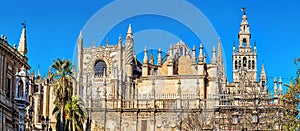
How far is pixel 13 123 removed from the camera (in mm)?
49188

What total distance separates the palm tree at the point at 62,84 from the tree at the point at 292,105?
22.1 m

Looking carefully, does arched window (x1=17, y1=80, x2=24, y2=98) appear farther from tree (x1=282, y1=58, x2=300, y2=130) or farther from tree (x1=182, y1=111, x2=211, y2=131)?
tree (x1=282, y1=58, x2=300, y2=130)

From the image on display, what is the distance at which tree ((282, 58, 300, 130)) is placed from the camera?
31.8 m

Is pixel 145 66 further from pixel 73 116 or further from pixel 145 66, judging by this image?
pixel 73 116

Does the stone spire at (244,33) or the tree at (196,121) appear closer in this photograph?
the tree at (196,121)

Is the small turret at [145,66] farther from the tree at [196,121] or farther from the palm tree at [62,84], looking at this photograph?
the palm tree at [62,84]

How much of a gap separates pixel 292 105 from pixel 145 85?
4476cm

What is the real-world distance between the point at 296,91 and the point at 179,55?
1978 inches

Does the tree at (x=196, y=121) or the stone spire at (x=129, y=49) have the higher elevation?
the stone spire at (x=129, y=49)

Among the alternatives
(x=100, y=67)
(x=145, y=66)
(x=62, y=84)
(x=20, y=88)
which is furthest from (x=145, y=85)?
(x=20, y=88)

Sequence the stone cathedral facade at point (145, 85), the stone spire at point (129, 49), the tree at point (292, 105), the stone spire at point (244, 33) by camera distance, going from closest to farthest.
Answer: the tree at point (292, 105)
the stone cathedral facade at point (145, 85)
the stone spire at point (129, 49)
the stone spire at point (244, 33)

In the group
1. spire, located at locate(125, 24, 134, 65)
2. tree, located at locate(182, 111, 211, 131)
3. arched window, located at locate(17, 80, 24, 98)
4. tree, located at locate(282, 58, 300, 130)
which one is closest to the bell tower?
spire, located at locate(125, 24, 134, 65)

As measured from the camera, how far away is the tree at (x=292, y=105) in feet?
104

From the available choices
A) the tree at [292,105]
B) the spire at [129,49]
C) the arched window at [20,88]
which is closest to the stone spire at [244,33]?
the spire at [129,49]
